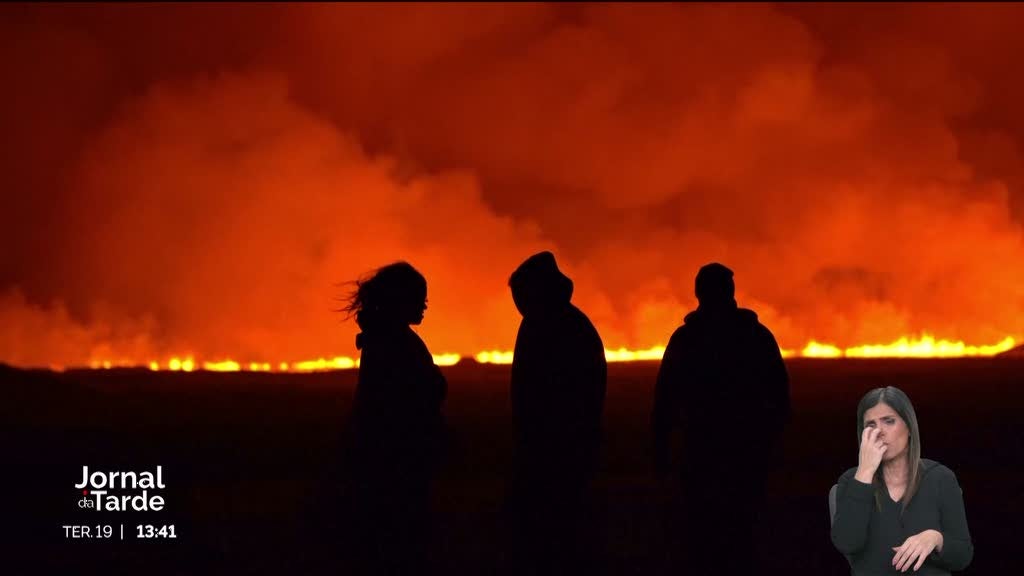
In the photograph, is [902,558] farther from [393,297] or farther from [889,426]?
[393,297]

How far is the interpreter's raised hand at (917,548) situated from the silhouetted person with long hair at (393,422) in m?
3.35

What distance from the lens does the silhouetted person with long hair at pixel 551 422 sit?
8.39m

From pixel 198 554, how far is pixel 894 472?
848 cm

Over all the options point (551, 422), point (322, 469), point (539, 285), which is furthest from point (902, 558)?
point (322, 469)

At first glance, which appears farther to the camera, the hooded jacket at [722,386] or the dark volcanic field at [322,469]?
the dark volcanic field at [322,469]

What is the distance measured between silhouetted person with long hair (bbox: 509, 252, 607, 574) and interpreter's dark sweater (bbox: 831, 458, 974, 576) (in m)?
4.10

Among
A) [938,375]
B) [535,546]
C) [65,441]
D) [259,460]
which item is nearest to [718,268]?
[535,546]

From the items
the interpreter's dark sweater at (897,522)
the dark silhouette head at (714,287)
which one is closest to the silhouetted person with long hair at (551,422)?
the dark silhouette head at (714,287)

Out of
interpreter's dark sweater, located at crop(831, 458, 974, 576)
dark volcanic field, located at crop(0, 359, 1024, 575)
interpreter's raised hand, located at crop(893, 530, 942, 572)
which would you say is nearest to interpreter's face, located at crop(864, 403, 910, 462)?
interpreter's dark sweater, located at crop(831, 458, 974, 576)

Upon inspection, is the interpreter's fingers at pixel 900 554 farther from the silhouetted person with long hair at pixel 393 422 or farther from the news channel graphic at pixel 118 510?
the news channel graphic at pixel 118 510

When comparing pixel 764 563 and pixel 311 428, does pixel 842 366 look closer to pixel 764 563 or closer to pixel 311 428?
pixel 311 428

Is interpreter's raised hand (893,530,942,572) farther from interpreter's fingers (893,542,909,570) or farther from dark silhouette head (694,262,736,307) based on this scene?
dark silhouette head (694,262,736,307)

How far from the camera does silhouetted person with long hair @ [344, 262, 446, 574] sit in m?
7.09

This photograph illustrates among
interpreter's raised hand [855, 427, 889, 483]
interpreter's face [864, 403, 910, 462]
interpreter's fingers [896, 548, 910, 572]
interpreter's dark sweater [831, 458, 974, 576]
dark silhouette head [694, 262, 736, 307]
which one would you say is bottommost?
interpreter's fingers [896, 548, 910, 572]
